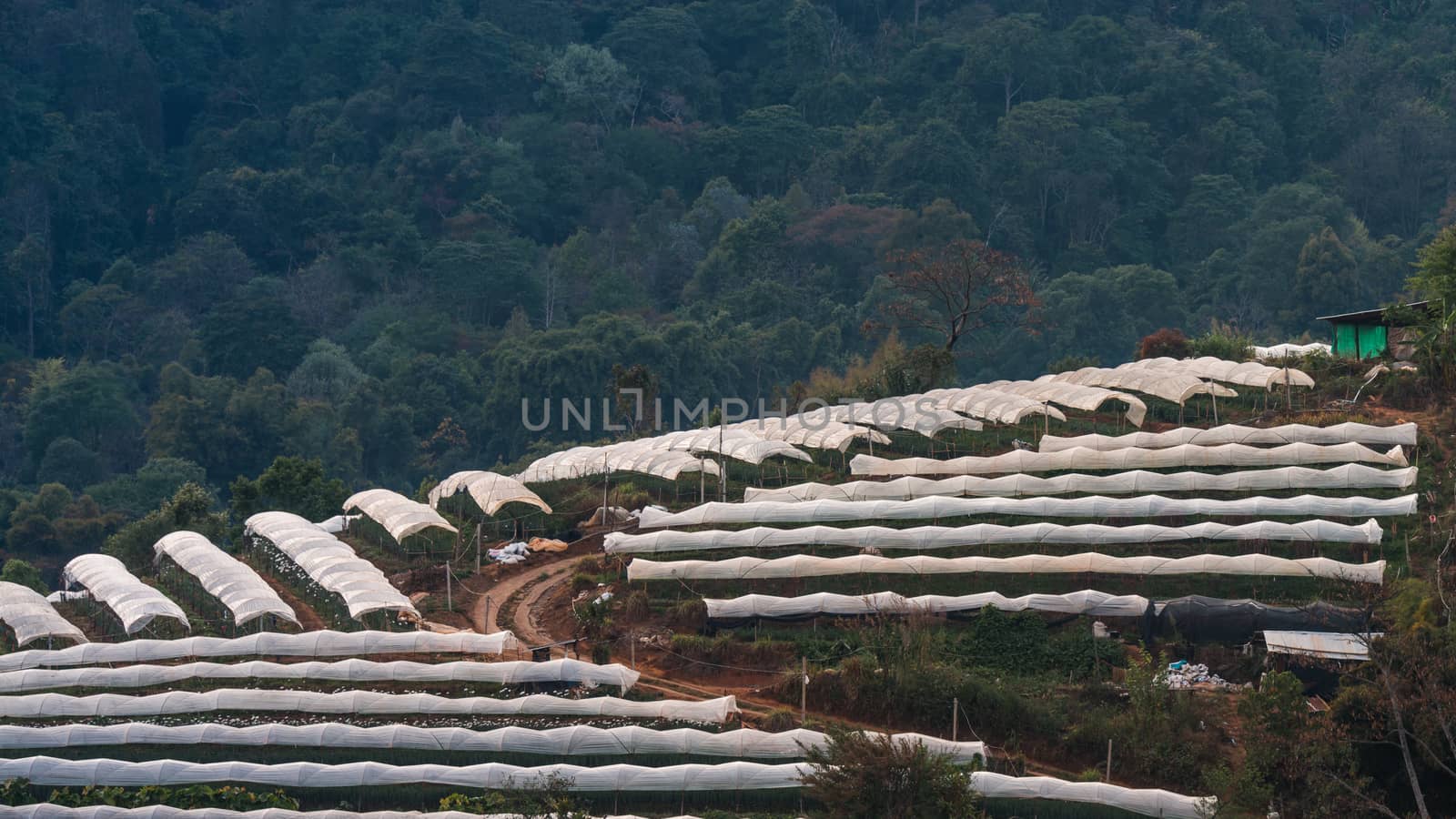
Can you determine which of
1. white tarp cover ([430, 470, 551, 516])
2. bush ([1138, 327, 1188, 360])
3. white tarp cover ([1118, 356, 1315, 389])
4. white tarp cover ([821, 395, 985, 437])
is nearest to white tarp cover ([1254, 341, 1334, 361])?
white tarp cover ([1118, 356, 1315, 389])

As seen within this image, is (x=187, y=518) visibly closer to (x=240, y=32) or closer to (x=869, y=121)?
(x=869, y=121)

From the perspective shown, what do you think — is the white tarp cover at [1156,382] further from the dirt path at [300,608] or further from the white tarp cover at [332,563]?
the dirt path at [300,608]

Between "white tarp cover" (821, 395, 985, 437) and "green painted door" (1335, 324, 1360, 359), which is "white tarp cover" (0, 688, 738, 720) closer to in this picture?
"white tarp cover" (821, 395, 985, 437)

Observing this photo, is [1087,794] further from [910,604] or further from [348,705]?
[348,705]

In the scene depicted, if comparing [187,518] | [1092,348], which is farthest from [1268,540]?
[1092,348]

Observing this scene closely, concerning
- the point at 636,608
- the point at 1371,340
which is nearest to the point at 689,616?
the point at 636,608

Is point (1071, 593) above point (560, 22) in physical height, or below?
below

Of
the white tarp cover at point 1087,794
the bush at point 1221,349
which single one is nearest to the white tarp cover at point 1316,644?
the white tarp cover at point 1087,794
